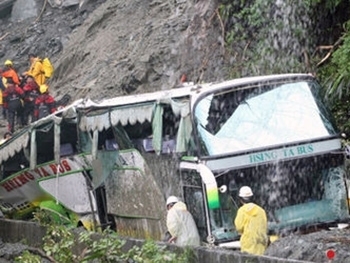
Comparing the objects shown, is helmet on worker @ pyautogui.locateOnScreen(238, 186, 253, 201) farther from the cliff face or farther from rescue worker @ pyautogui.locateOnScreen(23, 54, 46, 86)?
rescue worker @ pyautogui.locateOnScreen(23, 54, 46, 86)

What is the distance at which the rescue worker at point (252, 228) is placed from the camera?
11625 millimetres

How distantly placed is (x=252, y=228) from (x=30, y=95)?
13074 millimetres

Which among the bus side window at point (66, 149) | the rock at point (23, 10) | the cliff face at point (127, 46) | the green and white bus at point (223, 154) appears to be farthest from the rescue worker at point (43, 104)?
the rock at point (23, 10)

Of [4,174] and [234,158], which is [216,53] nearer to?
[4,174]

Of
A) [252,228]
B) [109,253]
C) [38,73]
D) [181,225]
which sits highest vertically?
[38,73]

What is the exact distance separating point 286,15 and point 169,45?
4.39m

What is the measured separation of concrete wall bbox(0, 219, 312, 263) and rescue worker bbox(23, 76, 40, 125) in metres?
6.75

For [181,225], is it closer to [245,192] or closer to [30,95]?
[245,192]

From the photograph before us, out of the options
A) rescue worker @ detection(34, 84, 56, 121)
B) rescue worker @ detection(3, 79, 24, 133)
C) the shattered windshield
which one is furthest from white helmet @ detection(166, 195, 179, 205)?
rescue worker @ detection(3, 79, 24, 133)

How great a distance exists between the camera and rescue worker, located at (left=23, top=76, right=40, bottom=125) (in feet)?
77.4

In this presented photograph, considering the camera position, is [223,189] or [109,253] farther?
[223,189]

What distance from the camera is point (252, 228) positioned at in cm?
1161

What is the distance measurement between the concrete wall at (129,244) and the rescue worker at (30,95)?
22.1ft

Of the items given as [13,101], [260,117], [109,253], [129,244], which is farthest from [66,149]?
[13,101]
